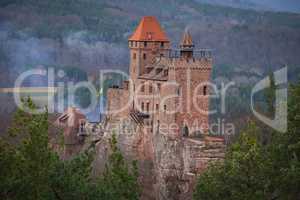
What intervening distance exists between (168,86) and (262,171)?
1726cm

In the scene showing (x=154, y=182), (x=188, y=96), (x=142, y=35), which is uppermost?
(x=142, y=35)

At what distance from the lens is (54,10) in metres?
183

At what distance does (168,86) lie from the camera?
64.1 meters

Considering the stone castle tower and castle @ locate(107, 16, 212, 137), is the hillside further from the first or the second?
the stone castle tower

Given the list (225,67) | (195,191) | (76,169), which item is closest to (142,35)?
(195,191)

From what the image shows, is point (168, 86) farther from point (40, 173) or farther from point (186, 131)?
point (40, 173)

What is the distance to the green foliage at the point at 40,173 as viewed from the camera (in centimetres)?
4403

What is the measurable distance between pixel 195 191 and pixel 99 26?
127805mm

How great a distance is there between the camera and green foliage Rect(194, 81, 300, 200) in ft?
158

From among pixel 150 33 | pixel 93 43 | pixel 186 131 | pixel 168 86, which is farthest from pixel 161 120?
pixel 93 43

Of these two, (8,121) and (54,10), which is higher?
(54,10)

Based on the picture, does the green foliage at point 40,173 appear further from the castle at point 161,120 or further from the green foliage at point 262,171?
the castle at point 161,120

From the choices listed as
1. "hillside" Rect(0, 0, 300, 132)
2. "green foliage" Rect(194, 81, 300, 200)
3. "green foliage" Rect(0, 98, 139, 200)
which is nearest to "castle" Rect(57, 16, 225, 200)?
"green foliage" Rect(194, 81, 300, 200)

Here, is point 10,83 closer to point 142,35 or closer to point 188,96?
point 142,35
